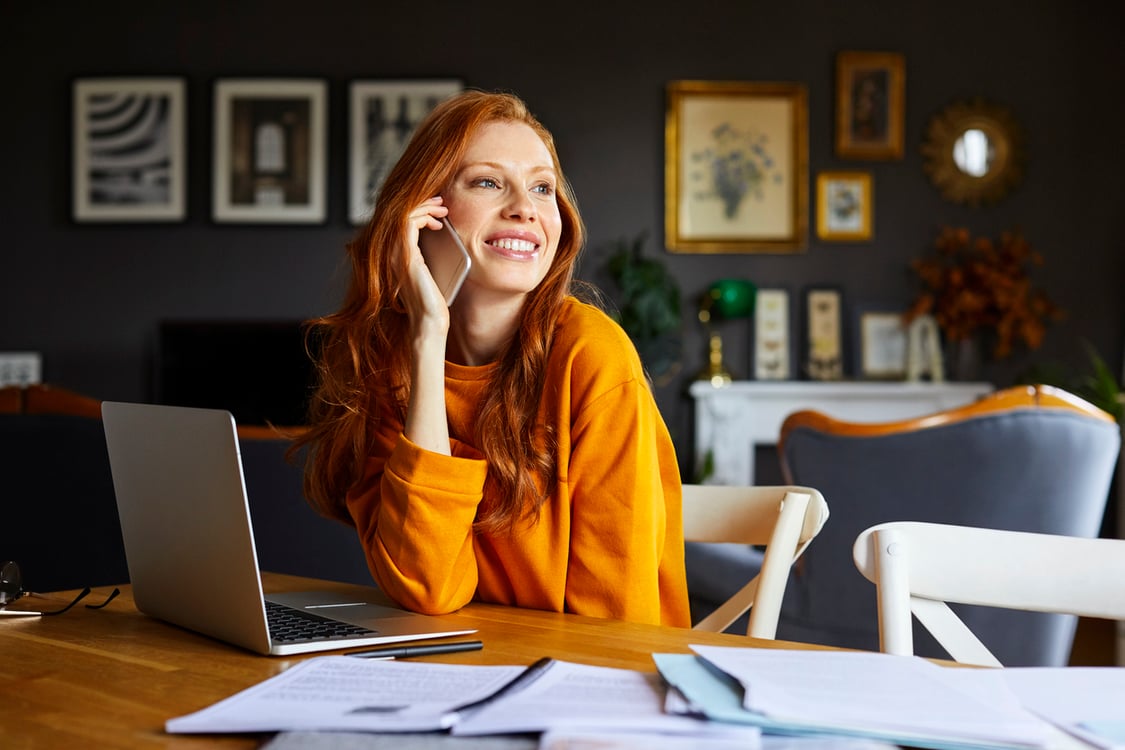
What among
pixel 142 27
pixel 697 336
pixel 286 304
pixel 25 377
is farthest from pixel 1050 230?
pixel 25 377

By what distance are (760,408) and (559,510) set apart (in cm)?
403

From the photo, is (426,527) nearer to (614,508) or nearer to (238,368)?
(614,508)

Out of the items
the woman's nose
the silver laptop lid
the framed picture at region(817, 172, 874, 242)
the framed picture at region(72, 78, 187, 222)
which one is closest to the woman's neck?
the woman's nose

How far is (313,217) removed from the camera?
5.49 metres

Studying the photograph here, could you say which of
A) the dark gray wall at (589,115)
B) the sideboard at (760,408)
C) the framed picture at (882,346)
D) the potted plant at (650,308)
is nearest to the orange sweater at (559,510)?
the potted plant at (650,308)

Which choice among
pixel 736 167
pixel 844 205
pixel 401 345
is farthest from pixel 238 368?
pixel 401 345

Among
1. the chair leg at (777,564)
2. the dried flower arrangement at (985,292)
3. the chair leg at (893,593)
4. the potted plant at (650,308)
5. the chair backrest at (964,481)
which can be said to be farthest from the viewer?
the dried flower arrangement at (985,292)

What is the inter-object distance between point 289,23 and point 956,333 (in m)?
3.59

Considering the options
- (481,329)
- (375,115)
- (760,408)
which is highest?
(375,115)

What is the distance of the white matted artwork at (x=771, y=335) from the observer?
5473 millimetres

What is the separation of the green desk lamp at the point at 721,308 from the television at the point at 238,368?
1907 mm

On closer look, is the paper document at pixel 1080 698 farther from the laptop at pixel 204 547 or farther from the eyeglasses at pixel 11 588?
the eyeglasses at pixel 11 588

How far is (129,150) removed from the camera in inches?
218

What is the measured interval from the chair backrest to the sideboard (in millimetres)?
2772
